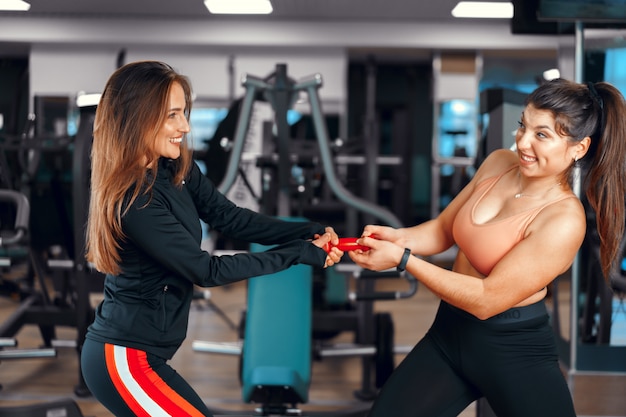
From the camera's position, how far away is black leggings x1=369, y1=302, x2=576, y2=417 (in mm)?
1609

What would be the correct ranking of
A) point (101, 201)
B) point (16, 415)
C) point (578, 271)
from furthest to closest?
point (578, 271)
point (16, 415)
point (101, 201)

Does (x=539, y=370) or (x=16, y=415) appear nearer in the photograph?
(x=539, y=370)

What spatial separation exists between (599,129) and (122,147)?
3.75 ft

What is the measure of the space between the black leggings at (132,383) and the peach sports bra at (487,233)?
0.80m

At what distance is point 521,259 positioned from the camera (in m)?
1.56

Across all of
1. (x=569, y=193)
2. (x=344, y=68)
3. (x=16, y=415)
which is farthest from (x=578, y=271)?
(x=344, y=68)

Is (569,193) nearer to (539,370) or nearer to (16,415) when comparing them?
(539,370)

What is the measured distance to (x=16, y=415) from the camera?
102 inches

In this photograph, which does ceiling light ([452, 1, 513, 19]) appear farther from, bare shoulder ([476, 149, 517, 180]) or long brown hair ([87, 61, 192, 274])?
long brown hair ([87, 61, 192, 274])

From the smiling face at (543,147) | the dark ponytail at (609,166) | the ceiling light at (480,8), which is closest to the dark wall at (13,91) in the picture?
the ceiling light at (480,8)

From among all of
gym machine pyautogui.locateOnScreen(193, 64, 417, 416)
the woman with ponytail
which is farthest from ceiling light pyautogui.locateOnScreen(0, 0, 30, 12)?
the woman with ponytail

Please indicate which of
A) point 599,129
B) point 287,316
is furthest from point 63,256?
point 599,129

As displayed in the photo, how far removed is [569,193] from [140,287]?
3.55 ft

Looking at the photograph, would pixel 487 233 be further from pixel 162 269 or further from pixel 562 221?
pixel 162 269
